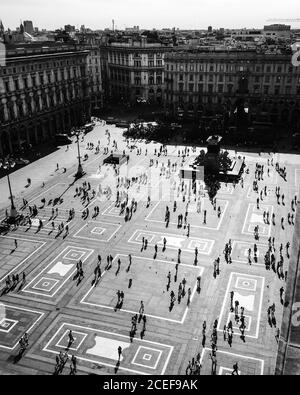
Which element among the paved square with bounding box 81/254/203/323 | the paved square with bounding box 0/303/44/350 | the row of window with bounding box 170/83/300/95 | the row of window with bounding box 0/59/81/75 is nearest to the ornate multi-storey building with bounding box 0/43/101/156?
the row of window with bounding box 0/59/81/75

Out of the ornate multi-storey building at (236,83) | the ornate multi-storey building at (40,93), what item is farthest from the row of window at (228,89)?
the ornate multi-storey building at (40,93)

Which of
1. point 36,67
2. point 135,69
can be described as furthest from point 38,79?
point 135,69

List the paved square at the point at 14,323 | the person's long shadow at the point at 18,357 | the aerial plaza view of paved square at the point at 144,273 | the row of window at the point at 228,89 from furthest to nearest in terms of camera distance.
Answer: the row of window at the point at 228,89, the paved square at the point at 14,323, the aerial plaza view of paved square at the point at 144,273, the person's long shadow at the point at 18,357

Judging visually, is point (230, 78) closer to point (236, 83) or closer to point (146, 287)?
point (236, 83)

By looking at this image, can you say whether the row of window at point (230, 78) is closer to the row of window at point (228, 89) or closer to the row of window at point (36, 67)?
the row of window at point (228, 89)

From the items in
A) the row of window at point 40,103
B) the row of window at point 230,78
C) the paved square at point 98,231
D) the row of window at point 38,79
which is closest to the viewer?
the paved square at point 98,231

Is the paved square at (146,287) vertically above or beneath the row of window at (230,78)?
beneath
